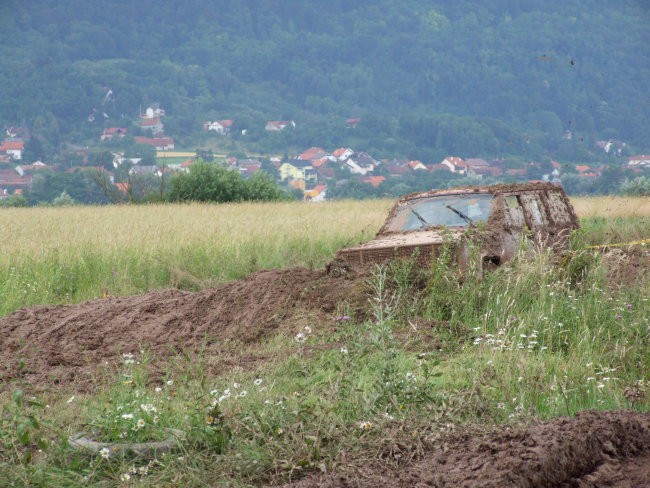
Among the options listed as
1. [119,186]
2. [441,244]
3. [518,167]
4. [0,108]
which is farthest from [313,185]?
[441,244]

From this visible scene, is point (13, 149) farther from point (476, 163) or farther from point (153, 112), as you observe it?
point (476, 163)

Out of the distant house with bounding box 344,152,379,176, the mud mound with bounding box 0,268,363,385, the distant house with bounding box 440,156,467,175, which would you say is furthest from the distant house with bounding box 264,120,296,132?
the mud mound with bounding box 0,268,363,385

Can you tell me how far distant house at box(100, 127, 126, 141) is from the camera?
463 ft

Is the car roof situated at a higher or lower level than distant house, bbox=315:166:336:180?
higher

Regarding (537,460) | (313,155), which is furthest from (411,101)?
(537,460)

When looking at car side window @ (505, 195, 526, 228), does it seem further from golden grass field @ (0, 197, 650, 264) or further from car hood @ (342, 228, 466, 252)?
golden grass field @ (0, 197, 650, 264)

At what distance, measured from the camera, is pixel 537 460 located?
4.01 metres

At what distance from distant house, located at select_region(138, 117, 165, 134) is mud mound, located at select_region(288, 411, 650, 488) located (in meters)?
148

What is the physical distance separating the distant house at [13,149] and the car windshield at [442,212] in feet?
411

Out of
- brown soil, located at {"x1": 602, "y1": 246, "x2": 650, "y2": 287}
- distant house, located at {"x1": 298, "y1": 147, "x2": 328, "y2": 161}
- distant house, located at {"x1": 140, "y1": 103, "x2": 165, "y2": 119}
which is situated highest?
distant house, located at {"x1": 140, "y1": 103, "x2": 165, "y2": 119}

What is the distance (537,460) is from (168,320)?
19.2 feet

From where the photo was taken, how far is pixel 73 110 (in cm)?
15338

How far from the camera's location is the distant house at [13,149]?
5012 inches

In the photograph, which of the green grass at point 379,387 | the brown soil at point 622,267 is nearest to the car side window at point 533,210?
the brown soil at point 622,267
